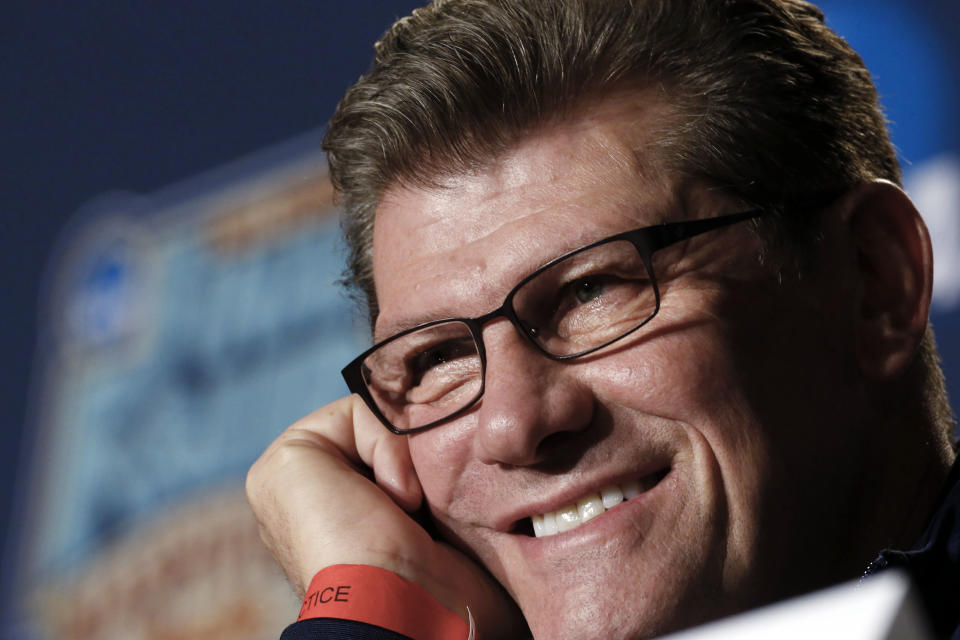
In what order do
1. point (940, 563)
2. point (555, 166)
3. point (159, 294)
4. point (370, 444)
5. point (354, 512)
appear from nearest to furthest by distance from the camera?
point (940, 563) < point (555, 166) < point (354, 512) < point (370, 444) < point (159, 294)

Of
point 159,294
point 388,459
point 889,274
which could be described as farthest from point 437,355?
point 159,294

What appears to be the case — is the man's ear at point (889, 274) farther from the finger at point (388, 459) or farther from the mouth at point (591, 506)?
the finger at point (388, 459)

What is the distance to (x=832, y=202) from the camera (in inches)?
47.7

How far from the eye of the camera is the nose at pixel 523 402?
1.07 m

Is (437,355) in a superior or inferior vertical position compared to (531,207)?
inferior

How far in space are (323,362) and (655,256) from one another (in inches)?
76.3

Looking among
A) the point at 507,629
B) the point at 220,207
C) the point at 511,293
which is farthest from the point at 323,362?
the point at 511,293

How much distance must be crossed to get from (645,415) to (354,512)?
1.63ft

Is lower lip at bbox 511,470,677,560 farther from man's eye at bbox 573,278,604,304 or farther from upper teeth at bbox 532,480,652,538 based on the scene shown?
man's eye at bbox 573,278,604,304

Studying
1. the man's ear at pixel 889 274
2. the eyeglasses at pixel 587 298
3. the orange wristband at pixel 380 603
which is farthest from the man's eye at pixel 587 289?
the orange wristband at pixel 380 603

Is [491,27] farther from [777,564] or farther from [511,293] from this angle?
[777,564]

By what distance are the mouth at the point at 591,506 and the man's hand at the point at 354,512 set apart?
0.22m

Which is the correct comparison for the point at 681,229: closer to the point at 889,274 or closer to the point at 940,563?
→ the point at 889,274

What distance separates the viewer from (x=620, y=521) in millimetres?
1070
